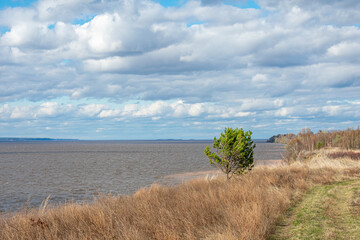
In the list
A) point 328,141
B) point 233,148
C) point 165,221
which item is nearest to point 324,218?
point 165,221

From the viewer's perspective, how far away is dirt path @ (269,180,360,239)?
821cm

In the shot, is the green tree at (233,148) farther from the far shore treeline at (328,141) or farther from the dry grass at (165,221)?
the far shore treeline at (328,141)

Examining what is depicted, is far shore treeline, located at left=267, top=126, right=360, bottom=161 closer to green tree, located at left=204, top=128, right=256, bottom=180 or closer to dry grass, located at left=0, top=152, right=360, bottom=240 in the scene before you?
green tree, located at left=204, top=128, right=256, bottom=180

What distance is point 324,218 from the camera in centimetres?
965

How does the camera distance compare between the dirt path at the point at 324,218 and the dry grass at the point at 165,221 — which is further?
the dirt path at the point at 324,218

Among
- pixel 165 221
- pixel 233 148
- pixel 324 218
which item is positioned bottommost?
pixel 324 218

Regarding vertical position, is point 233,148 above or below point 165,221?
above

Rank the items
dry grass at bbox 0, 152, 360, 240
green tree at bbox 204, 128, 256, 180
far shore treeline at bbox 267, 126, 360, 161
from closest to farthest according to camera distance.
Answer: dry grass at bbox 0, 152, 360, 240 < green tree at bbox 204, 128, 256, 180 < far shore treeline at bbox 267, 126, 360, 161

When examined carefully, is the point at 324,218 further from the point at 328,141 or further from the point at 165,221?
the point at 328,141

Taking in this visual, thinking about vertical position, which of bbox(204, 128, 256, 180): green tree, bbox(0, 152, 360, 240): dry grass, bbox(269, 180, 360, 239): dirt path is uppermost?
bbox(204, 128, 256, 180): green tree

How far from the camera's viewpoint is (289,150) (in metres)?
46.1

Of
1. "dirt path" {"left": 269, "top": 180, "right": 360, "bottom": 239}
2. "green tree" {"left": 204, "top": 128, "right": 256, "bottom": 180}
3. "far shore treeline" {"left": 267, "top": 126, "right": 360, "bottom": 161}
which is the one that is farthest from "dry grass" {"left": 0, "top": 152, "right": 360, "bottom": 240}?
"far shore treeline" {"left": 267, "top": 126, "right": 360, "bottom": 161}

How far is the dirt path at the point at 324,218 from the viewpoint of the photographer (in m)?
8.21

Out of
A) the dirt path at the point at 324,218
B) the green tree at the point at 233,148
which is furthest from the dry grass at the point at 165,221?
the green tree at the point at 233,148
